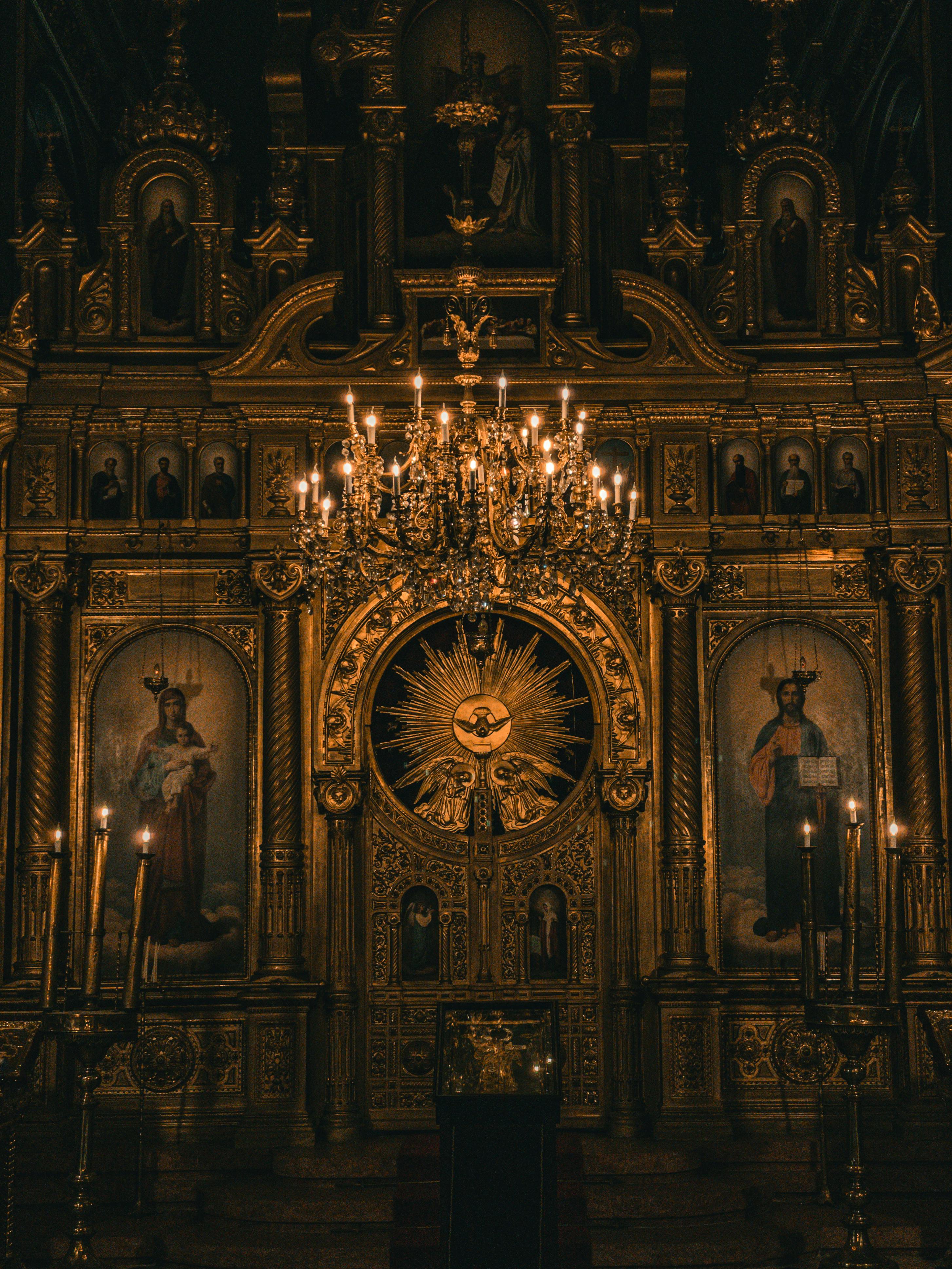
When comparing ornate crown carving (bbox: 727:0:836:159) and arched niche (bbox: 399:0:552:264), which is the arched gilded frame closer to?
arched niche (bbox: 399:0:552:264)

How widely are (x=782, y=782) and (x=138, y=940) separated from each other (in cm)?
584

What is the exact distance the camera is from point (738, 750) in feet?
42.8

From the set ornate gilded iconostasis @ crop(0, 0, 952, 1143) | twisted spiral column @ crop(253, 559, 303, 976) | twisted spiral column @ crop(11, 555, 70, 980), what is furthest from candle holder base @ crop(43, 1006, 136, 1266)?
twisted spiral column @ crop(11, 555, 70, 980)

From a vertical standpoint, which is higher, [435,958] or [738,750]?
[738,750]

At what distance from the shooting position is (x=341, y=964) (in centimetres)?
1272

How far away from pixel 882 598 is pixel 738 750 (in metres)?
1.62

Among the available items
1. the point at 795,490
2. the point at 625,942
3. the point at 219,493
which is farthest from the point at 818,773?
the point at 219,493

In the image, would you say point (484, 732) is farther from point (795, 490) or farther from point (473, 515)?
point (473, 515)

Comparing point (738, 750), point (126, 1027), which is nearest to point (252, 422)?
point (738, 750)

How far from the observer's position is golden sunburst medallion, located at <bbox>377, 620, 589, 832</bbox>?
13.1 metres

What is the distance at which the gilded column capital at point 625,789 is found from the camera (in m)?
12.8

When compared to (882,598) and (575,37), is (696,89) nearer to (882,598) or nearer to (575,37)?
(575,37)

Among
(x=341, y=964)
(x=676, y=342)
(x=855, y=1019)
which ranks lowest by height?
(x=855, y=1019)

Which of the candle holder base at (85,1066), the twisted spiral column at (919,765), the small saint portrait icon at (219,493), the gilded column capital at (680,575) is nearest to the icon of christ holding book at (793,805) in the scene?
the twisted spiral column at (919,765)
